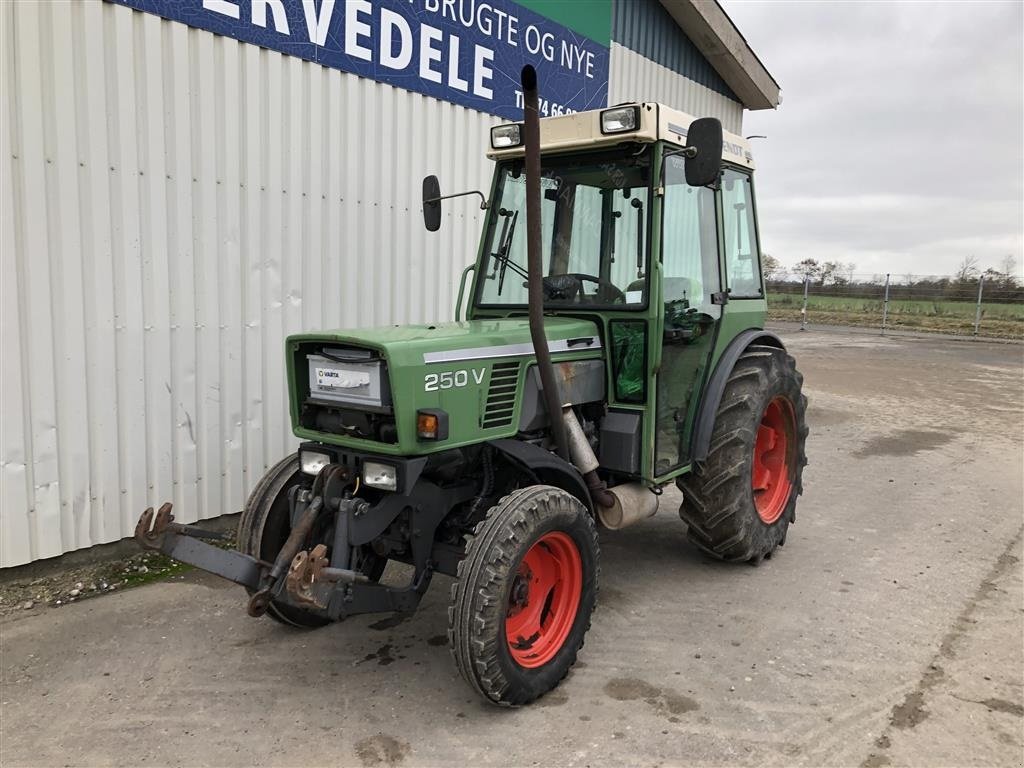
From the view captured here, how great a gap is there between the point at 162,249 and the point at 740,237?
357cm

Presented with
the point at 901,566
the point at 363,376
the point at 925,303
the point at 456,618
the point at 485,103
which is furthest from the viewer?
the point at 925,303

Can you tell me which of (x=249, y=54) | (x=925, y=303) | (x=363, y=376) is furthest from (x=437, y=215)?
(x=925, y=303)

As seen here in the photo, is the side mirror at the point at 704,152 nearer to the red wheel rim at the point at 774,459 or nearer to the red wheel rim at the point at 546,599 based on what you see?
the red wheel rim at the point at 546,599

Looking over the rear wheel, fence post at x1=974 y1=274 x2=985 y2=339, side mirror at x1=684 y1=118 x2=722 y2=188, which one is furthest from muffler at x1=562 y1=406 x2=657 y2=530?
fence post at x1=974 y1=274 x2=985 y2=339

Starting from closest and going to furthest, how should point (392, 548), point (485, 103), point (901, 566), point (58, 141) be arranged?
point (392, 548) < point (58, 141) < point (901, 566) < point (485, 103)

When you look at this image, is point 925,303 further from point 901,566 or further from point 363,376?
point 363,376

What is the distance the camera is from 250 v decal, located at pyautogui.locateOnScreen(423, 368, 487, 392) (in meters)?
3.28

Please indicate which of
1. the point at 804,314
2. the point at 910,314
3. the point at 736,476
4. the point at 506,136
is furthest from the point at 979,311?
the point at 506,136

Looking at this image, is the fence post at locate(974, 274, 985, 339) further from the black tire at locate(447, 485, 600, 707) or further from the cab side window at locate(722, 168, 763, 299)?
the black tire at locate(447, 485, 600, 707)

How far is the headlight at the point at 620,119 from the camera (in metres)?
3.93

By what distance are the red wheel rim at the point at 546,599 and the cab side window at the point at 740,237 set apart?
2.03 m

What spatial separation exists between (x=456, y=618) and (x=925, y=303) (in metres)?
29.0

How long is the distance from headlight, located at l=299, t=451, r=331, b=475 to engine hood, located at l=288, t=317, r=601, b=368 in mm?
513

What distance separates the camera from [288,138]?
5.46m
